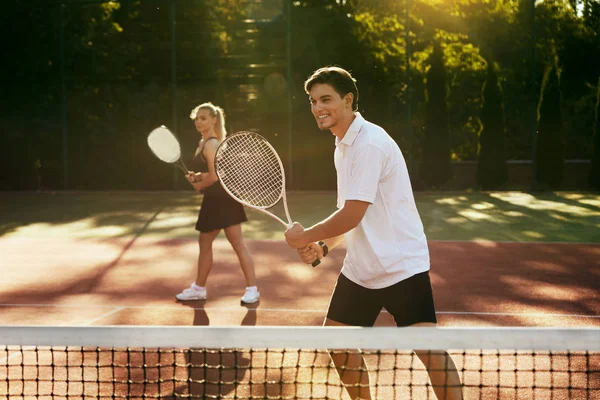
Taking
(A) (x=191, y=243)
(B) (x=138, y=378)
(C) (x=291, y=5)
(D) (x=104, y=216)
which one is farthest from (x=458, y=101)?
(B) (x=138, y=378)

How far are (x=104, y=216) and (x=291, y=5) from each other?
6912 mm

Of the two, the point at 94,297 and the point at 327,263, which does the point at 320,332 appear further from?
the point at 327,263

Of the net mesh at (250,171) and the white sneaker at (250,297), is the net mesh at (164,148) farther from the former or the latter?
the net mesh at (250,171)

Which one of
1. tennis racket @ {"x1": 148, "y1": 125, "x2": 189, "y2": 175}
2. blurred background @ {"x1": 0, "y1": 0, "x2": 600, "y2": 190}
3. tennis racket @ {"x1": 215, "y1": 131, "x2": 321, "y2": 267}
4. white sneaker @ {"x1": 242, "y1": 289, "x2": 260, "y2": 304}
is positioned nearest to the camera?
tennis racket @ {"x1": 215, "y1": 131, "x2": 321, "y2": 267}

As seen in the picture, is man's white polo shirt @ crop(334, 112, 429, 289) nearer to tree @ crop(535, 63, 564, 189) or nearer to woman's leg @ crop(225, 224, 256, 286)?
woman's leg @ crop(225, 224, 256, 286)

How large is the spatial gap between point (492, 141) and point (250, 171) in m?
15.0

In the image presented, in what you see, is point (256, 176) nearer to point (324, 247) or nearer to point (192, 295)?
point (324, 247)

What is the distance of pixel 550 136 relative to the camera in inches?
711

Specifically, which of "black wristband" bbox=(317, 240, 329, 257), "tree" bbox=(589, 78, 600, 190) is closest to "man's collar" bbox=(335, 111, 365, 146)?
"black wristband" bbox=(317, 240, 329, 257)

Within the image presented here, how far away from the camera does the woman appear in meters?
6.32

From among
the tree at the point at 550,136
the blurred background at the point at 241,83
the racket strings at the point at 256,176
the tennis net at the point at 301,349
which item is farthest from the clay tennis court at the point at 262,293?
the tree at the point at 550,136

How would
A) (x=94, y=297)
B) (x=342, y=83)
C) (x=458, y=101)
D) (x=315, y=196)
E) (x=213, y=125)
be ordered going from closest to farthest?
1. (x=342, y=83)
2. (x=213, y=125)
3. (x=94, y=297)
4. (x=315, y=196)
5. (x=458, y=101)

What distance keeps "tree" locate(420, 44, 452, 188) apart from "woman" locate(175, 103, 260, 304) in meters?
12.1

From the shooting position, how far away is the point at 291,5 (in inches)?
708
